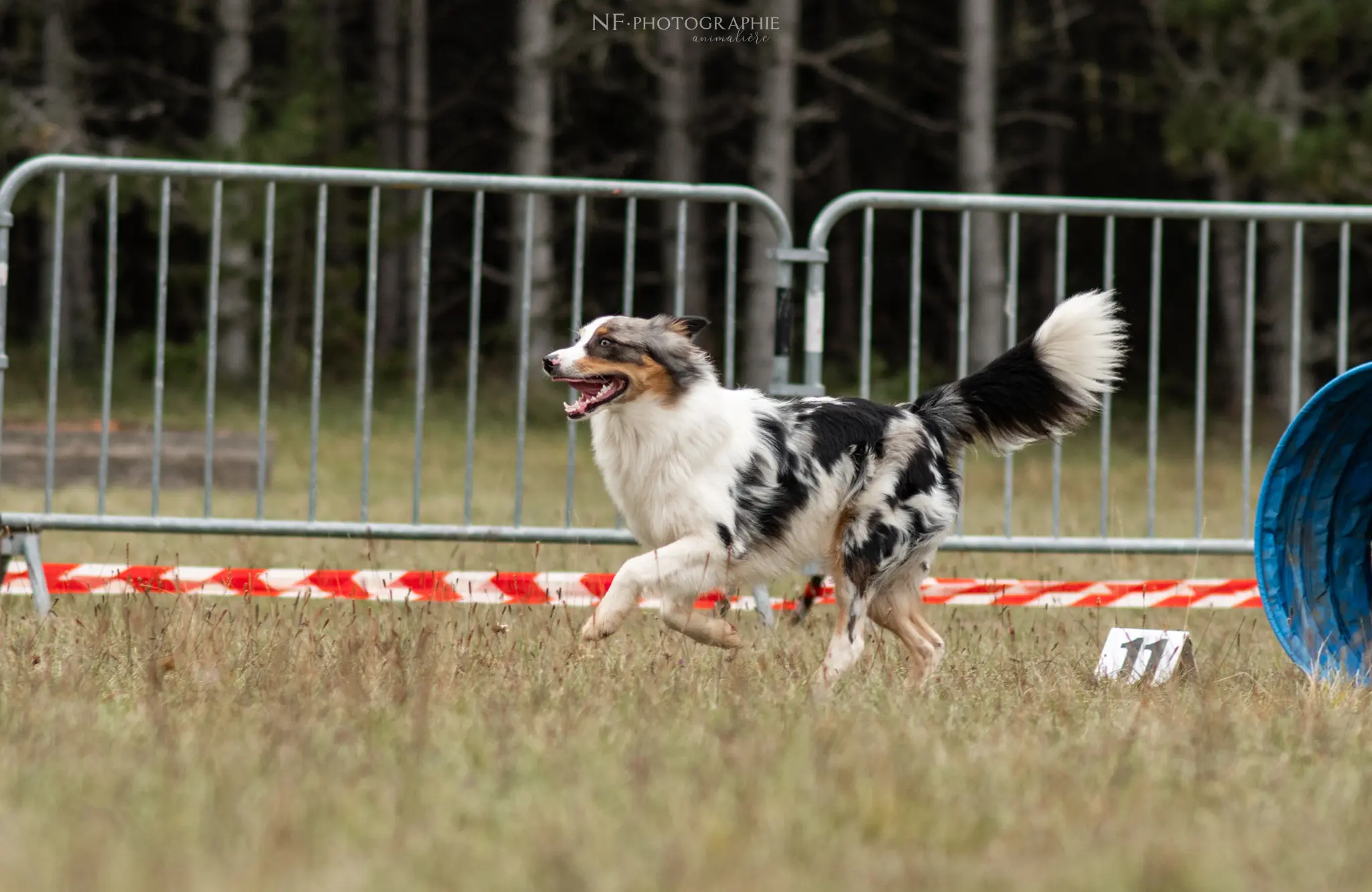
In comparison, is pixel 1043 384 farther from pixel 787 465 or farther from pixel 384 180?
pixel 384 180

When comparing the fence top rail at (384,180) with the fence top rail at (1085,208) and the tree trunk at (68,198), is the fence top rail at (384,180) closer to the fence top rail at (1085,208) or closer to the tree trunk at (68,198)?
the fence top rail at (1085,208)

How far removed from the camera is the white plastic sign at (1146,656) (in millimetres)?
5266

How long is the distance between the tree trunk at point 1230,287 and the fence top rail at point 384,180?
489 inches

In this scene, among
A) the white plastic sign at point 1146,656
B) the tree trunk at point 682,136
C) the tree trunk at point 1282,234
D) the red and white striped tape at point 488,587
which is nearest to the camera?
the white plastic sign at point 1146,656

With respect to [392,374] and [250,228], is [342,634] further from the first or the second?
[392,374]

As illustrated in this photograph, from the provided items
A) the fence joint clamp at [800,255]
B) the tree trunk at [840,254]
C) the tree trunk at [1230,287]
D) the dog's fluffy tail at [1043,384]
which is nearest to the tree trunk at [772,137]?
the tree trunk at [1230,287]

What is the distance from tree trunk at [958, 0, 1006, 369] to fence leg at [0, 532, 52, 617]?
43.5 feet

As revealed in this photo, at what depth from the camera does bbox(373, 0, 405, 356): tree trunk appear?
76.4 feet

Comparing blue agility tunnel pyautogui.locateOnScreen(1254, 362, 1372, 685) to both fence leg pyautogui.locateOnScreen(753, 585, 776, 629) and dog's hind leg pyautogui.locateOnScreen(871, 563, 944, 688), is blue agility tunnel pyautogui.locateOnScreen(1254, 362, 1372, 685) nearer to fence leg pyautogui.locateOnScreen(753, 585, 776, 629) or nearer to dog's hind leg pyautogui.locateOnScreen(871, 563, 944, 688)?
dog's hind leg pyautogui.locateOnScreen(871, 563, 944, 688)

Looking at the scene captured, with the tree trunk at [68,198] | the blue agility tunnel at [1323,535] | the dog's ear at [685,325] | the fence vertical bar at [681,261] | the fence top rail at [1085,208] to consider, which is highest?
the tree trunk at [68,198]

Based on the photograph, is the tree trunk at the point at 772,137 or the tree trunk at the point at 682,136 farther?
the tree trunk at the point at 682,136

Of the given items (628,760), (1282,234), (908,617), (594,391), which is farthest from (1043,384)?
(1282,234)

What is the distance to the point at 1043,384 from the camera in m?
5.76

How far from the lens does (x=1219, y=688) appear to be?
16.8 ft
